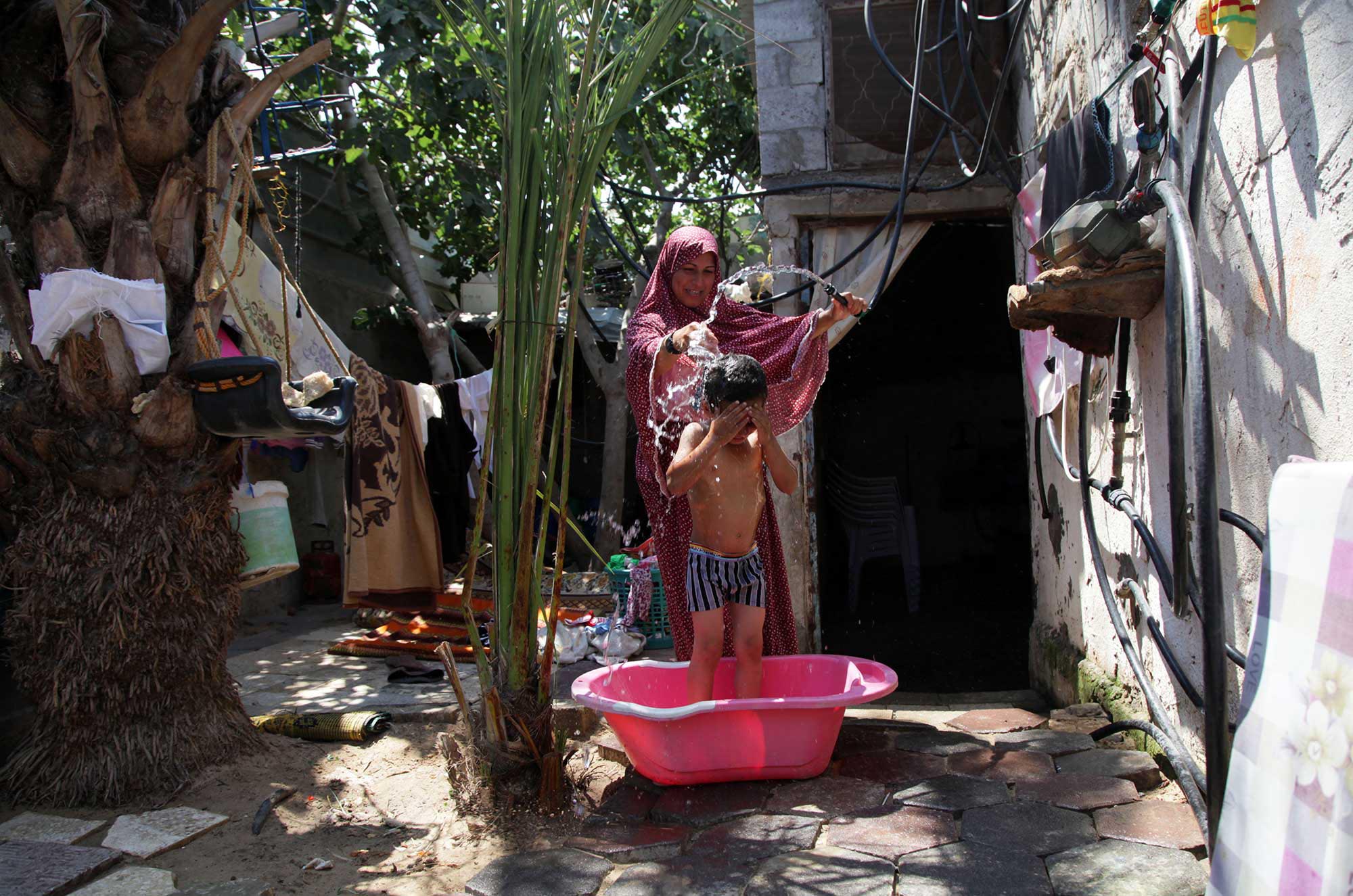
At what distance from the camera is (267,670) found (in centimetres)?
509

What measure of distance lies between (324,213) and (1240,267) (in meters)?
7.38

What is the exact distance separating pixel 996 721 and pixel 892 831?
119cm

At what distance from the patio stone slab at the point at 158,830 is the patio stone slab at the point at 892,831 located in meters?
1.84

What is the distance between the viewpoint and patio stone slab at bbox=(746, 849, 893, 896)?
219 centimetres

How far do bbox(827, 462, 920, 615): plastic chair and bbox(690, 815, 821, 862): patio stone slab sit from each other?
4.53 m

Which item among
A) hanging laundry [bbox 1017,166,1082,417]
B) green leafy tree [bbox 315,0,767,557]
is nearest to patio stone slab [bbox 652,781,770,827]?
hanging laundry [bbox 1017,166,1082,417]

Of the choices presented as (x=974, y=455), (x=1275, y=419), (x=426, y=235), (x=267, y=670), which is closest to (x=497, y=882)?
(x=1275, y=419)

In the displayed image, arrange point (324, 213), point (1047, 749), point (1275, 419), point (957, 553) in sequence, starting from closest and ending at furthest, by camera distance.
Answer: point (1275, 419)
point (1047, 749)
point (324, 213)
point (957, 553)

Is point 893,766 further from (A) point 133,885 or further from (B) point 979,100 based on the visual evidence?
(B) point 979,100

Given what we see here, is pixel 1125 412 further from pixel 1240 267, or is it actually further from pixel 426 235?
pixel 426 235

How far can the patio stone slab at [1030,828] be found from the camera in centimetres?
236

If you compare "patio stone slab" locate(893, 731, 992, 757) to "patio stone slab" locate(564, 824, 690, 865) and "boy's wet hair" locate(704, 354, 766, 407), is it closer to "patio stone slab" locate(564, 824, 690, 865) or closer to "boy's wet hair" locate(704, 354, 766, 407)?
"patio stone slab" locate(564, 824, 690, 865)

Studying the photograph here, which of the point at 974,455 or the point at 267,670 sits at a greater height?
the point at 974,455

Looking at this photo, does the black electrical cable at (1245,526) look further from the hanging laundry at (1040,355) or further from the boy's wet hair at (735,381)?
the hanging laundry at (1040,355)
